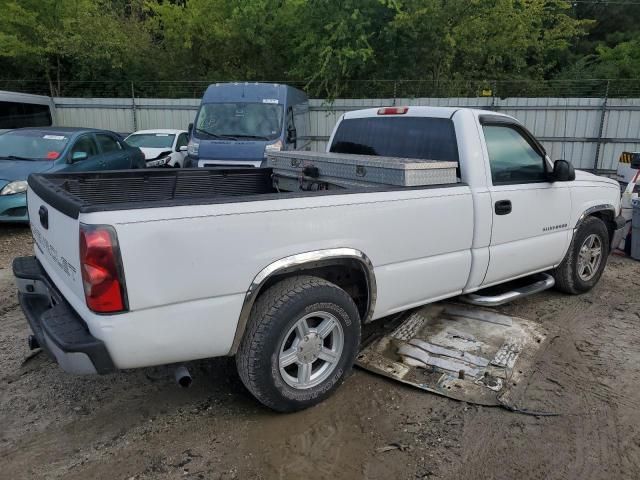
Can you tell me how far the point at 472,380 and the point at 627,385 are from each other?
3.65ft

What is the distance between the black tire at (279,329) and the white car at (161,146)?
1004 cm

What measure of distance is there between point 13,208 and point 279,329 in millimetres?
6347

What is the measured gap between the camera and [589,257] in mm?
5477

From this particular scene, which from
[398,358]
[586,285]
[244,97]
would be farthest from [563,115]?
[398,358]

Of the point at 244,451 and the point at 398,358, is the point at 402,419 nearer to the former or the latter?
the point at 398,358

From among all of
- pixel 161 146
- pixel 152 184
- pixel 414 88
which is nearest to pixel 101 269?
pixel 152 184

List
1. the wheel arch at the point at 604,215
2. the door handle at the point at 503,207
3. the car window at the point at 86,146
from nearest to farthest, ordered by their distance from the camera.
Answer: the door handle at the point at 503,207 → the wheel arch at the point at 604,215 → the car window at the point at 86,146

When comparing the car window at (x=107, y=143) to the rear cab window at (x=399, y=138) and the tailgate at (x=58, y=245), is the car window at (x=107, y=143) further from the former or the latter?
the tailgate at (x=58, y=245)

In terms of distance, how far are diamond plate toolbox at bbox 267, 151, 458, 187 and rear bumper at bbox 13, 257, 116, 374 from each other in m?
2.15

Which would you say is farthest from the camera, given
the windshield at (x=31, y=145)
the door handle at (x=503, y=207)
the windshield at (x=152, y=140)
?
the windshield at (x=152, y=140)

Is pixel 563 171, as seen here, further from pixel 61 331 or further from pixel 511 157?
pixel 61 331

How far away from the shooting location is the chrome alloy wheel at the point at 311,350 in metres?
3.18

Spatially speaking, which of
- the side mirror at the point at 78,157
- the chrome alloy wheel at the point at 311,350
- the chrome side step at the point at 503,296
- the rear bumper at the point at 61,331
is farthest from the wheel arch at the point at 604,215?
the side mirror at the point at 78,157

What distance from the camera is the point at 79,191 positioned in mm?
3988
